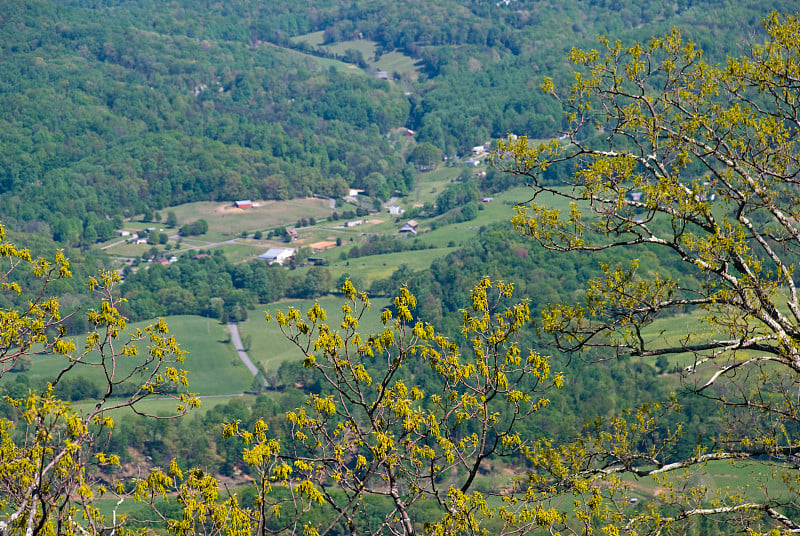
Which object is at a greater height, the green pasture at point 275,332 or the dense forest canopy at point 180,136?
the green pasture at point 275,332

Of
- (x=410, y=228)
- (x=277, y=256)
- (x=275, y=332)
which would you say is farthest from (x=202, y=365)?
(x=410, y=228)

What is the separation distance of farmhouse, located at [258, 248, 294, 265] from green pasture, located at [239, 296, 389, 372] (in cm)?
1643

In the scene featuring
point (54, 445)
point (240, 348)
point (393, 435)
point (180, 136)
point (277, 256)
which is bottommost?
point (180, 136)

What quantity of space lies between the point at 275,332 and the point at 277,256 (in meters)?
30.7

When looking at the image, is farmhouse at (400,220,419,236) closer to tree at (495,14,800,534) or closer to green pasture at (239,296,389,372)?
green pasture at (239,296,389,372)

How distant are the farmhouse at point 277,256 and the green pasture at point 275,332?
53.9ft

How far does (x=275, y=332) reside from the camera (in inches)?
3575

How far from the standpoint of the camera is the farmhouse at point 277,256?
11906 cm

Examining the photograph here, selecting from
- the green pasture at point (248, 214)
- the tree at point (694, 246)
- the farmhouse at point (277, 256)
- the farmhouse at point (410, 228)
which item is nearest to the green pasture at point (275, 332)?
the farmhouse at point (277, 256)

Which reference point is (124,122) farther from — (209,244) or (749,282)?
(749,282)

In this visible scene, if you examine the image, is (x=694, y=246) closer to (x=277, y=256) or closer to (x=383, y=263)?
(x=383, y=263)

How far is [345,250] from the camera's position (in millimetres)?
121438

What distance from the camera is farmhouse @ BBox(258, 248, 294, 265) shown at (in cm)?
11906

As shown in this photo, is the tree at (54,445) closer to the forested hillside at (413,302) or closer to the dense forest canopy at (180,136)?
the forested hillside at (413,302)
